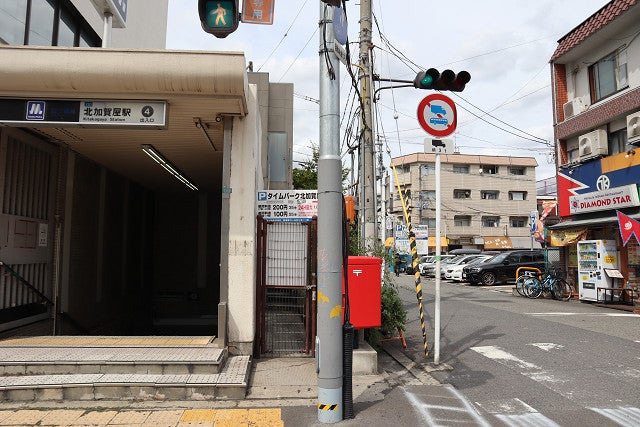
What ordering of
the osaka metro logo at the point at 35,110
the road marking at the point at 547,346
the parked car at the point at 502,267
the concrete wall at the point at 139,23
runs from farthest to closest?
1. the parked car at the point at 502,267
2. the concrete wall at the point at 139,23
3. the road marking at the point at 547,346
4. the osaka metro logo at the point at 35,110

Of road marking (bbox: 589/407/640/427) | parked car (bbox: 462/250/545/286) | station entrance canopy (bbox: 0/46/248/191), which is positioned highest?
station entrance canopy (bbox: 0/46/248/191)

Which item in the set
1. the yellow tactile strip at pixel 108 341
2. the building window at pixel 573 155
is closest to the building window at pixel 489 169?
the building window at pixel 573 155


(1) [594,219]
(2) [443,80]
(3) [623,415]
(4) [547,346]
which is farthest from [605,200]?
(3) [623,415]

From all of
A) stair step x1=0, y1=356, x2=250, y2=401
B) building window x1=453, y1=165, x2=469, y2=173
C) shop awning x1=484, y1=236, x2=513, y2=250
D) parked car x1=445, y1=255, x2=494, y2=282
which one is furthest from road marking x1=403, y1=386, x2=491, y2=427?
building window x1=453, y1=165, x2=469, y2=173

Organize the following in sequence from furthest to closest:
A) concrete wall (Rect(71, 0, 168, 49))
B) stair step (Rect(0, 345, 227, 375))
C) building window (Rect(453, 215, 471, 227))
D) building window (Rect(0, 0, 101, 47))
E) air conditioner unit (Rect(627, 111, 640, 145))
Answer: building window (Rect(453, 215, 471, 227)) < air conditioner unit (Rect(627, 111, 640, 145)) < concrete wall (Rect(71, 0, 168, 49)) < building window (Rect(0, 0, 101, 47)) < stair step (Rect(0, 345, 227, 375))

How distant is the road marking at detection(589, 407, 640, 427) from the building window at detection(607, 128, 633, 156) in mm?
12344

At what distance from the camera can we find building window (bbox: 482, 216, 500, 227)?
4838cm

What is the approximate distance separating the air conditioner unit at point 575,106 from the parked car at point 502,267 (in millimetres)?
8423

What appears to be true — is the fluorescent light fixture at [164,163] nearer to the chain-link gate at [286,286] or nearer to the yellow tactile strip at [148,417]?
the chain-link gate at [286,286]

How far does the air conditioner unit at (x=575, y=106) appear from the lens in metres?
17.0

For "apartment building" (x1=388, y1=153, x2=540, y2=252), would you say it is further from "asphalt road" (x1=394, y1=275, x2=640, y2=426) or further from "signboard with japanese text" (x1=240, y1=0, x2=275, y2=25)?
"signboard with japanese text" (x1=240, y1=0, x2=275, y2=25)

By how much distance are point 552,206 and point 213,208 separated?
1639 cm

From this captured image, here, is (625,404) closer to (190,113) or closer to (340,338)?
(340,338)

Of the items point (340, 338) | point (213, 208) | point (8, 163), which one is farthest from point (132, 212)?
point (340, 338)
